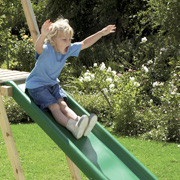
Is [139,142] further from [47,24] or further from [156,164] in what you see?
[47,24]

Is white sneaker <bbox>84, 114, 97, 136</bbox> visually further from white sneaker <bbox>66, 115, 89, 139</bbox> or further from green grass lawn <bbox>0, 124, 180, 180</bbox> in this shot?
green grass lawn <bbox>0, 124, 180, 180</bbox>

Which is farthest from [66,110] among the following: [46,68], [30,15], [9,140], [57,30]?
[30,15]

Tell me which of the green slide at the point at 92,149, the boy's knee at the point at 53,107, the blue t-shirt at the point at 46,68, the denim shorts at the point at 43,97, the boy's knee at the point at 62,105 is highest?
the blue t-shirt at the point at 46,68

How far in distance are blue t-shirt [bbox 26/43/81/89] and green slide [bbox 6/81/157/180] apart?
0.48 feet

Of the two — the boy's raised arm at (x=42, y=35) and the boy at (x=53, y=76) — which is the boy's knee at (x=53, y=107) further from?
the boy's raised arm at (x=42, y=35)

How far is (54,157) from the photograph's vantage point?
5273mm

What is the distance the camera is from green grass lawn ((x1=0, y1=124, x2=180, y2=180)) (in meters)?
4.70

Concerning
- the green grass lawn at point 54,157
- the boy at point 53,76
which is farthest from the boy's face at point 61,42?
the green grass lawn at point 54,157

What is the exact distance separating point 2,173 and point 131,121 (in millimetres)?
2275

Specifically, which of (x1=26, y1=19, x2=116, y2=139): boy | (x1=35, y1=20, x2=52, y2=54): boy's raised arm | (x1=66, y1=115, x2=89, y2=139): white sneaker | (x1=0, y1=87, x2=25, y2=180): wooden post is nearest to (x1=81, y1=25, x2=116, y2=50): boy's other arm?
(x1=26, y1=19, x2=116, y2=139): boy

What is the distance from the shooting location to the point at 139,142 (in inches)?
226

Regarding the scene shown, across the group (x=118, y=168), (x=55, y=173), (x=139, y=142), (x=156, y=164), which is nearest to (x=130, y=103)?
Result: (x=139, y=142)

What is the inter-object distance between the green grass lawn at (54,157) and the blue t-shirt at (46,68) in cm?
158

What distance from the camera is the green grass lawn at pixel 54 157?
A: 185 inches
